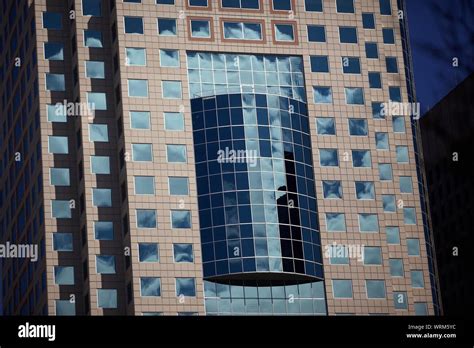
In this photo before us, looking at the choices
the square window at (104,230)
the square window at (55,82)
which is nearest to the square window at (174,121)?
the square window at (104,230)

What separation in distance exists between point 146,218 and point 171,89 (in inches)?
571

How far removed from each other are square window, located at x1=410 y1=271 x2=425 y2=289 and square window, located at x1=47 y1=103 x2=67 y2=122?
126ft

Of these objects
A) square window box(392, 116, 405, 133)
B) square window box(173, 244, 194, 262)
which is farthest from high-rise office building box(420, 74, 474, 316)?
square window box(173, 244, 194, 262)

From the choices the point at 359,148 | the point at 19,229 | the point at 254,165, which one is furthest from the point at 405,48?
the point at 19,229

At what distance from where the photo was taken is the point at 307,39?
131875 mm

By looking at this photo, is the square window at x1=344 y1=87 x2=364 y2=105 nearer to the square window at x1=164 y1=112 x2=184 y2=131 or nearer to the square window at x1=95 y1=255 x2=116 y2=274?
the square window at x1=164 y1=112 x2=184 y2=131

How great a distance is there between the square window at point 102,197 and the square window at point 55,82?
12.6 meters

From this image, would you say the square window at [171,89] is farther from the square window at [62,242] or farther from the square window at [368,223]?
the square window at [368,223]

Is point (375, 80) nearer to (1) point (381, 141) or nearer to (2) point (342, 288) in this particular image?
(1) point (381, 141)

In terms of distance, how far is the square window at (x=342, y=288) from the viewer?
402 ft

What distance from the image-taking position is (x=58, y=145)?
125688 millimetres

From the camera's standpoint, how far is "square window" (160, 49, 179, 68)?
415 ft

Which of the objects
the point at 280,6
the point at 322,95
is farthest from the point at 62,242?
the point at 280,6

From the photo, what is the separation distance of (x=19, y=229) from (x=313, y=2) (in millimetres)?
39250
